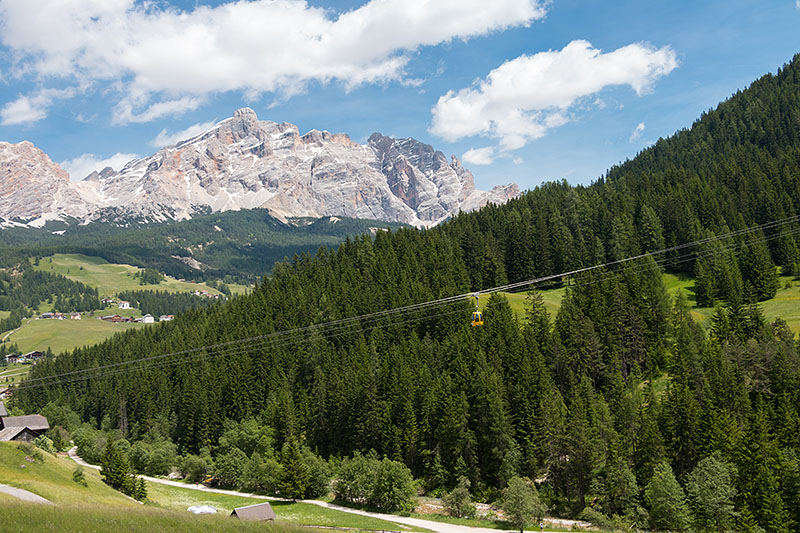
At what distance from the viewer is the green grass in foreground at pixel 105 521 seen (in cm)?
3453

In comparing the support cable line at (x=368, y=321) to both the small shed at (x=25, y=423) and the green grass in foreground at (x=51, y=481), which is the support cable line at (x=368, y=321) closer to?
the small shed at (x=25, y=423)

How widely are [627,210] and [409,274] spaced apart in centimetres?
6423

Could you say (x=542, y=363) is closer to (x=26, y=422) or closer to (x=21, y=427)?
(x=21, y=427)

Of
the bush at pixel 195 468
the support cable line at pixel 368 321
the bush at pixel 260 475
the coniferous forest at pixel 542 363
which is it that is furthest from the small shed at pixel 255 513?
the support cable line at pixel 368 321

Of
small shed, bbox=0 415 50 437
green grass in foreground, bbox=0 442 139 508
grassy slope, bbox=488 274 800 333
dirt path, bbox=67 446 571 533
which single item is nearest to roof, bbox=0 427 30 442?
small shed, bbox=0 415 50 437

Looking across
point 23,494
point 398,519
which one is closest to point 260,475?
point 398,519

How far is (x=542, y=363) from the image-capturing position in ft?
280

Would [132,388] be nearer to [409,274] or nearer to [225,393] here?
[225,393]

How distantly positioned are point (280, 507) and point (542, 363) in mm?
42434

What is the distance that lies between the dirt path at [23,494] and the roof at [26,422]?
60.4 meters

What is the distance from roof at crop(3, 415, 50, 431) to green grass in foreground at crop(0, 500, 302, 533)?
6812 centimetres

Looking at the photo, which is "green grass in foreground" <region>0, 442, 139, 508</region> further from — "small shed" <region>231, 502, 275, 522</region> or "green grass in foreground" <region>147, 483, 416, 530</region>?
"small shed" <region>231, 502, 275, 522</region>

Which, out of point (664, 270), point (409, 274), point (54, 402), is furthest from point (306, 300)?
point (664, 270)

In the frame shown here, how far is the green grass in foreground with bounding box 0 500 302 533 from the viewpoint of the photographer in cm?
3453
